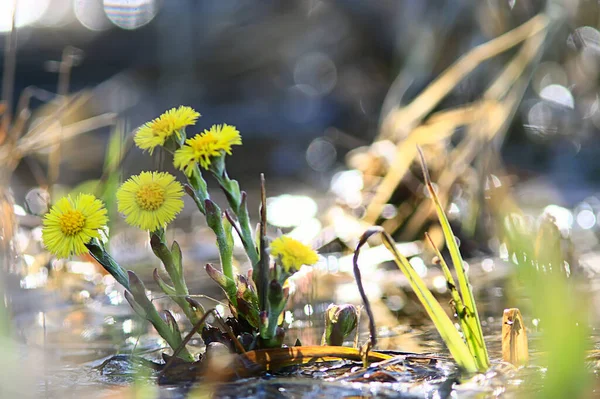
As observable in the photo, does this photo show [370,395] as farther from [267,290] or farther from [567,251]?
[567,251]

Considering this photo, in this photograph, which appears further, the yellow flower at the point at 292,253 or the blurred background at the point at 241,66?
the blurred background at the point at 241,66

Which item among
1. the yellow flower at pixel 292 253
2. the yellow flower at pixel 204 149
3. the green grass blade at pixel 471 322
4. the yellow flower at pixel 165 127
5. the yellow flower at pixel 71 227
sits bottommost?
the green grass blade at pixel 471 322

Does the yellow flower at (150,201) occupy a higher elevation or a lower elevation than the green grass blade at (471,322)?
higher

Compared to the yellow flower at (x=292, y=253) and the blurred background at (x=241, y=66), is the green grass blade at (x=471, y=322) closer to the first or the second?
the yellow flower at (x=292, y=253)

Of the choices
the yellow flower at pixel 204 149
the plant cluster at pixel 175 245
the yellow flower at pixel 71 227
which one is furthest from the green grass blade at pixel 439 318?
the yellow flower at pixel 71 227

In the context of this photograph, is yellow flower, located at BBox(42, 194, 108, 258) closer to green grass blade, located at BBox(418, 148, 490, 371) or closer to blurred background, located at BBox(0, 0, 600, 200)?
green grass blade, located at BBox(418, 148, 490, 371)

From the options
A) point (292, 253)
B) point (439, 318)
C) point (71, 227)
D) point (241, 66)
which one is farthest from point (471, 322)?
point (241, 66)

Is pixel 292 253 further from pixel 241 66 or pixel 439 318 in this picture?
pixel 241 66

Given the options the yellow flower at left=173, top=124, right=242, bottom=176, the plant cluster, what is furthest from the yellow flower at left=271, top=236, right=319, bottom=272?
the yellow flower at left=173, top=124, right=242, bottom=176
